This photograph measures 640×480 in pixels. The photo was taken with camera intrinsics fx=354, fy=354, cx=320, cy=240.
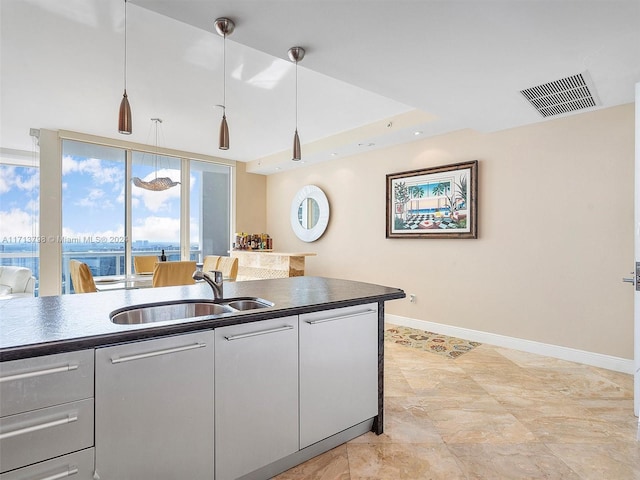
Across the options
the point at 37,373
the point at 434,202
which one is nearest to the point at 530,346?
the point at 434,202

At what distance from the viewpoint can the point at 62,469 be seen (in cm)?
115

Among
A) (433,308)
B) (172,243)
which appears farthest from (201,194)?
(433,308)

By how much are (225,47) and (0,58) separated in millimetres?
1857

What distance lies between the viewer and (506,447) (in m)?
1.97

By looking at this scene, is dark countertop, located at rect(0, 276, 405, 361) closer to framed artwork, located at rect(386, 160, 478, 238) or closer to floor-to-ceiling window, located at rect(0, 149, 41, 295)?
framed artwork, located at rect(386, 160, 478, 238)

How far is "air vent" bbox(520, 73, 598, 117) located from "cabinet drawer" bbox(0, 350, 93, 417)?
3.22 metres

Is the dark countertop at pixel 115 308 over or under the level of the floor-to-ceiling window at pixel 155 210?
under

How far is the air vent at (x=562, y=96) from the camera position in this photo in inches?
102

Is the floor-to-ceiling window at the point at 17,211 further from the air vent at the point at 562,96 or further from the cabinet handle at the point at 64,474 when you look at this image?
the air vent at the point at 562,96

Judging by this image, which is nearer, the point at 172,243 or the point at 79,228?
the point at 79,228

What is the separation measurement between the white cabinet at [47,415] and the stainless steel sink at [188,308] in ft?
1.96

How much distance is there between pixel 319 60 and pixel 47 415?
224 centimetres

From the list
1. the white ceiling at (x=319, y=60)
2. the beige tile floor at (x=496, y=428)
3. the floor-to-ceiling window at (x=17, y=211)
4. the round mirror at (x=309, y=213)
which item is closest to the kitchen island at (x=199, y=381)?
the beige tile floor at (x=496, y=428)

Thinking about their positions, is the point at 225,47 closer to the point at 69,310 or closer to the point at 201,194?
the point at 69,310
